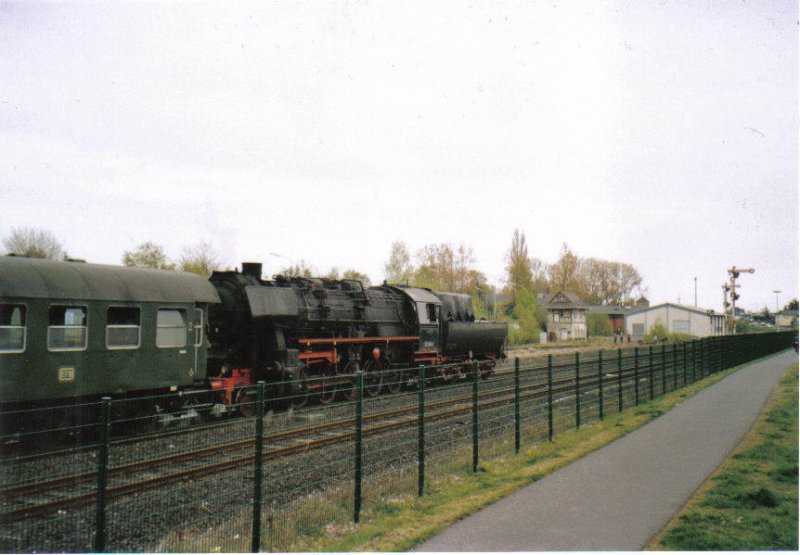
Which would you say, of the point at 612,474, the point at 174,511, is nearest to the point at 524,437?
the point at 612,474

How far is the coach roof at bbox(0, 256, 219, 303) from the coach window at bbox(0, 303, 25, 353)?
0.22 meters

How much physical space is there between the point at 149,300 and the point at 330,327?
670 cm

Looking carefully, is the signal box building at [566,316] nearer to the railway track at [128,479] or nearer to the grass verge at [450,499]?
the grass verge at [450,499]

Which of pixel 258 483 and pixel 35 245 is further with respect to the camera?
pixel 35 245

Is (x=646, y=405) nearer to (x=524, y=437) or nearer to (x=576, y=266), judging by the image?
(x=524, y=437)

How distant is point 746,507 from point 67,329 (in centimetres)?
1034

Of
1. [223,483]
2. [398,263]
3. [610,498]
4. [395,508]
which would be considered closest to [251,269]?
[223,483]

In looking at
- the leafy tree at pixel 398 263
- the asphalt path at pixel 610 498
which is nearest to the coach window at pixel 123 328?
the asphalt path at pixel 610 498

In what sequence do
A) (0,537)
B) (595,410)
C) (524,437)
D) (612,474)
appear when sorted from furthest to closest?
(595,410), (524,437), (612,474), (0,537)

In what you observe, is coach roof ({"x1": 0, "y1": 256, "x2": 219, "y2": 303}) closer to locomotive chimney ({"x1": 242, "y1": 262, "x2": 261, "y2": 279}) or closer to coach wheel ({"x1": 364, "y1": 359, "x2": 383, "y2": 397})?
locomotive chimney ({"x1": 242, "y1": 262, "x2": 261, "y2": 279})

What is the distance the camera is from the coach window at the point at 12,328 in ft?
30.9

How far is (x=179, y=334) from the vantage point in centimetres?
1274

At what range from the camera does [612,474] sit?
8.62 metres

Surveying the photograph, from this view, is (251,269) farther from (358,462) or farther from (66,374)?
(358,462)
